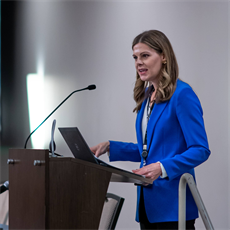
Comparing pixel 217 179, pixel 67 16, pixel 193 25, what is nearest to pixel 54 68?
pixel 67 16

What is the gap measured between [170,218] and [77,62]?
266cm

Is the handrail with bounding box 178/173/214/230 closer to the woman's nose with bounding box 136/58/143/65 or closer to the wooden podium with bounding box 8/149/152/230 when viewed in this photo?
the wooden podium with bounding box 8/149/152/230

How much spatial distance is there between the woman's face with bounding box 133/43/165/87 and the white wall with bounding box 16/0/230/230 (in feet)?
4.41

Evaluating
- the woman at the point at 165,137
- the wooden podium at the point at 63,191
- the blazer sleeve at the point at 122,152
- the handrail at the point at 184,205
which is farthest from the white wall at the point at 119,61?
the wooden podium at the point at 63,191

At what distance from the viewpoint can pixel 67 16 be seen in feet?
12.6

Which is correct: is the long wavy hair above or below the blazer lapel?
above

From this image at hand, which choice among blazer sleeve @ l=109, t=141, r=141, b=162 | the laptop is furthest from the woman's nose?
the laptop

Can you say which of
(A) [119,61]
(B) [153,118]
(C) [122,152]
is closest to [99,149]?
(C) [122,152]

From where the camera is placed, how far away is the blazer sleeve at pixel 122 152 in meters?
1.68

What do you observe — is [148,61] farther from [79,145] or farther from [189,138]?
[79,145]

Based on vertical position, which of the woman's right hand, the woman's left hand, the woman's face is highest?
the woman's face

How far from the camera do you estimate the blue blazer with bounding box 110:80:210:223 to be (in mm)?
1346

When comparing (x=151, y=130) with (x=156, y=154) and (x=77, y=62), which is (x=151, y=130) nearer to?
(x=156, y=154)

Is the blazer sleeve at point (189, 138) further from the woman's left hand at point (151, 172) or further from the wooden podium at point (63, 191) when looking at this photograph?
the wooden podium at point (63, 191)
